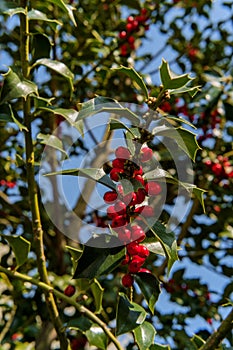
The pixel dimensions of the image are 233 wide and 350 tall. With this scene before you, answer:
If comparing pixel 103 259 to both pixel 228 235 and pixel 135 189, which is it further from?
pixel 228 235

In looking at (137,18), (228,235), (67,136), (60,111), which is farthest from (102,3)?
(60,111)

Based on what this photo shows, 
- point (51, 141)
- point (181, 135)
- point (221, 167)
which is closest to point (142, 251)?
point (181, 135)

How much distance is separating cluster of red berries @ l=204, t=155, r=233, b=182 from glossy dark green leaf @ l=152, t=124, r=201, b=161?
1.31 metres

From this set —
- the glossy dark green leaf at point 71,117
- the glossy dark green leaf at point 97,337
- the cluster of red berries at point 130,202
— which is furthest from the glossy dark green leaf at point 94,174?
the glossy dark green leaf at point 97,337

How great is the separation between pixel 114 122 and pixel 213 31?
7.35 feet

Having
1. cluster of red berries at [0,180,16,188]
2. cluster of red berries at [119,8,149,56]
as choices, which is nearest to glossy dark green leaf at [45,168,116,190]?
cluster of red berries at [119,8,149,56]

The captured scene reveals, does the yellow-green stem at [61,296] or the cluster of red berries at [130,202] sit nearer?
the cluster of red berries at [130,202]

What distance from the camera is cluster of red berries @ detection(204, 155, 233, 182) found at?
91.1 inches

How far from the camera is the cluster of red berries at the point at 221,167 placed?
231cm

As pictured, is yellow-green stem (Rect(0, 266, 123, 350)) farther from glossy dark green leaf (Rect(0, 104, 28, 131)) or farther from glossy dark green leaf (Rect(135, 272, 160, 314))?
glossy dark green leaf (Rect(0, 104, 28, 131))

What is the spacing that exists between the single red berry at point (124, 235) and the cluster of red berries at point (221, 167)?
53.6 inches

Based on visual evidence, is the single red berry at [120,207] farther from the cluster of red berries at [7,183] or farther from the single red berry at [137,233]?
the cluster of red berries at [7,183]

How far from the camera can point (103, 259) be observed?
1.04 metres

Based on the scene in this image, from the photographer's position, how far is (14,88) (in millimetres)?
1214
